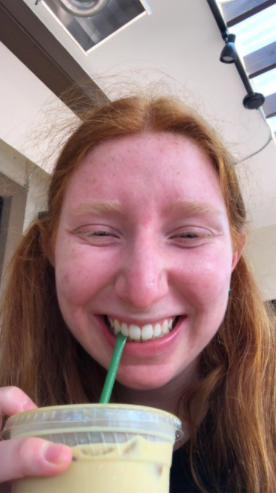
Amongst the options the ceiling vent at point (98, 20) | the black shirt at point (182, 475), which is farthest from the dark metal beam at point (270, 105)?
the black shirt at point (182, 475)

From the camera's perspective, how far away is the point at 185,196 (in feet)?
2.72

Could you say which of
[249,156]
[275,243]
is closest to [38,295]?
[249,156]

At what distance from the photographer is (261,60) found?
75.9 inches

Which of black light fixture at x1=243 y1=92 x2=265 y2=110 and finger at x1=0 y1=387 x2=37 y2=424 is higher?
black light fixture at x1=243 y1=92 x2=265 y2=110

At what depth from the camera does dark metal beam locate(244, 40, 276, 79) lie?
1.90 m

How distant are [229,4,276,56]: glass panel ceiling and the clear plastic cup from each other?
1756mm

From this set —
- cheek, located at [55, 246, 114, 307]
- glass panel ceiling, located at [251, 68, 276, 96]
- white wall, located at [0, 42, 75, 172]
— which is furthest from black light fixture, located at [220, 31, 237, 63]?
cheek, located at [55, 246, 114, 307]

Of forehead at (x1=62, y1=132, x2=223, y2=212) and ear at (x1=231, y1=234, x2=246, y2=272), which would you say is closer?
forehead at (x1=62, y1=132, x2=223, y2=212)

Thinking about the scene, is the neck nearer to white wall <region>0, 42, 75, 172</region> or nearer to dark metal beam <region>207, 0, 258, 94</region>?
white wall <region>0, 42, 75, 172</region>

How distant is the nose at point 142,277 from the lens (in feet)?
2.41

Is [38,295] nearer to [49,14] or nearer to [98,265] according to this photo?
[98,265]

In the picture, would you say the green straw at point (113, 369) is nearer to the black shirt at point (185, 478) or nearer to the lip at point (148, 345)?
the lip at point (148, 345)

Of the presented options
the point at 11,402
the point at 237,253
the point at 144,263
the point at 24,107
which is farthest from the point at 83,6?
the point at 11,402

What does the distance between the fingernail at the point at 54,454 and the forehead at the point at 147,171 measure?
49 cm
